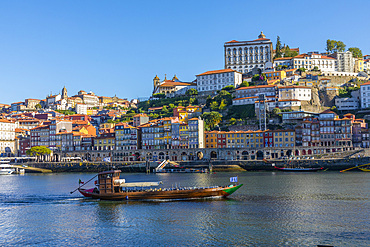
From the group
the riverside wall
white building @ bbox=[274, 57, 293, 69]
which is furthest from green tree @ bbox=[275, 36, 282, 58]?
the riverside wall

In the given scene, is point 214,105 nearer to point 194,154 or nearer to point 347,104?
point 194,154

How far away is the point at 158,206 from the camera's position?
40.6m

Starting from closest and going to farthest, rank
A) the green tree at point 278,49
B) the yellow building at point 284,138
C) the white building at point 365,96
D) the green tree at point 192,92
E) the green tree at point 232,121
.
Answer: the yellow building at point 284,138 → the green tree at point 232,121 → the white building at point 365,96 → the green tree at point 192,92 → the green tree at point 278,49

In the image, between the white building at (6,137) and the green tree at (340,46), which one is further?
the green tree at (340,46)

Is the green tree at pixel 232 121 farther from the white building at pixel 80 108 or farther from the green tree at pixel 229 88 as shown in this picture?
the white building at pixel 80 108

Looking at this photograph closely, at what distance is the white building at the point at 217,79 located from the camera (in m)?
131

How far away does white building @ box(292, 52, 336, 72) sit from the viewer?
5246 inches

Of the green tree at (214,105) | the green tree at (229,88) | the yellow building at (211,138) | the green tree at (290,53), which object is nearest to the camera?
the yellow building at (211,138)

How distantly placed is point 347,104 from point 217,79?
129ft

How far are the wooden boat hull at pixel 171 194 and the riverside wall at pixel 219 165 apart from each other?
118 feet

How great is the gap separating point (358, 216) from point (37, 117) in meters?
131

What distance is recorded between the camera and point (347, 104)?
11238cm

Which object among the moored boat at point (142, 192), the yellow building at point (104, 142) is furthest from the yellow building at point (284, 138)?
the moored boat at point (142, 192)

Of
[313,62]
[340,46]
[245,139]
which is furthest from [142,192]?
[340,46]
